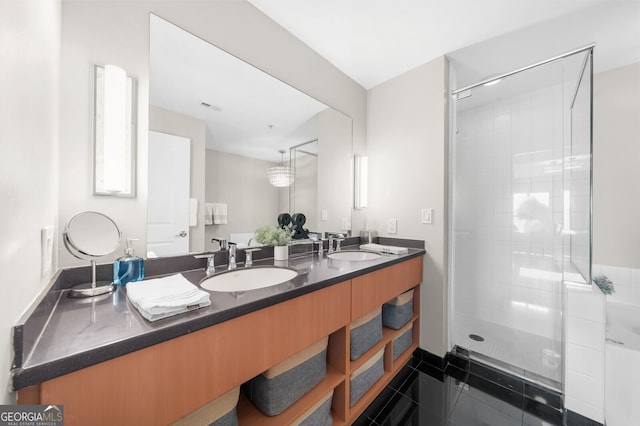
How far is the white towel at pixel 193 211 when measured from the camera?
1218 mm

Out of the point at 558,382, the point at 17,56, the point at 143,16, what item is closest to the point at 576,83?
the point at 558,382

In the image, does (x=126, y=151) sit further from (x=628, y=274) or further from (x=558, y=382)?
(x=628, y=274)

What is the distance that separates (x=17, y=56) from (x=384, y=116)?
2.21 metres

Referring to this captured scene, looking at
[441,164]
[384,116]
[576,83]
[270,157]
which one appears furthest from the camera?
[384,116]

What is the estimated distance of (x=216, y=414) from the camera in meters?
0.78

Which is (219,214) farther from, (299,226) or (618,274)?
(618,274)

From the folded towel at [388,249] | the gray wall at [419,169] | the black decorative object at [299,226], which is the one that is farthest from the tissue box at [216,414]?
the gray wall at [419,169]

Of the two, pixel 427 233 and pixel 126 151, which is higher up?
pixel 126 151

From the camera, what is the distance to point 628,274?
1.84 meters

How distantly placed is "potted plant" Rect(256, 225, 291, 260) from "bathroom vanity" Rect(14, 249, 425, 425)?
352 mm

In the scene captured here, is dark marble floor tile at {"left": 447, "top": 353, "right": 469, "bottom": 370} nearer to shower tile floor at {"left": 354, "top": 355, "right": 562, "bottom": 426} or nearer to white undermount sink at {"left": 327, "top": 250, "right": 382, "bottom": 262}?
shower tile floor at {"left": 354, "top": 355, "right": 562, "bottom": 426}

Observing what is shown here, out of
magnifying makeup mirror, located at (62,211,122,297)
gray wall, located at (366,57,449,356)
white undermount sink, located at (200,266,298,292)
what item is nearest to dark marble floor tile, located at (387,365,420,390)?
gray wall, located at (366,57,449,356)

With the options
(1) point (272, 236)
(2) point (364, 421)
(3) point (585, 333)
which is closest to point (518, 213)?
(3) point (585, 333)

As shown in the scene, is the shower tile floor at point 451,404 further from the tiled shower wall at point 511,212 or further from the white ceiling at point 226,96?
the white ceiling at point 226,96
